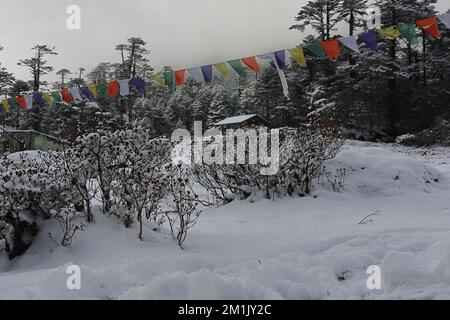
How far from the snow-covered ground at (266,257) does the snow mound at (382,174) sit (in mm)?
999

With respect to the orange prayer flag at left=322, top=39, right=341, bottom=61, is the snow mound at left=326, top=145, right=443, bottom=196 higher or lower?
lower

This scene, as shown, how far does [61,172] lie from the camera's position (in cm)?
497

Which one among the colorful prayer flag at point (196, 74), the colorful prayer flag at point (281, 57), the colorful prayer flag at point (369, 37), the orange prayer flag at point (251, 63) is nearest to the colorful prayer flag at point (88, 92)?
the colorful prayer flag at point (196, 74)

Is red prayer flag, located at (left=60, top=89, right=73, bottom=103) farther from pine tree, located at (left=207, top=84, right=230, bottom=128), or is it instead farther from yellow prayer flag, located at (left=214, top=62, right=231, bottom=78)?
pine tree, located at (left=207, top=84, right=230, bottom=128)

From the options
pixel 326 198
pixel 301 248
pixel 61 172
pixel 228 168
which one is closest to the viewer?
pixel 301 248

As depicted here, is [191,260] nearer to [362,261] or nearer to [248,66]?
[362,261]

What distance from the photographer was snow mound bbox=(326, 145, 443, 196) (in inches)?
333

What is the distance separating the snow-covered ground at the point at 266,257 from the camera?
3154 mm

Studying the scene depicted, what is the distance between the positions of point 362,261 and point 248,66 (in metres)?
7.09

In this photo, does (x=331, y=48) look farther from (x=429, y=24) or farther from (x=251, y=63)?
(x=429, y=24)

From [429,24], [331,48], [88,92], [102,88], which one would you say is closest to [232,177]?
[331,48]

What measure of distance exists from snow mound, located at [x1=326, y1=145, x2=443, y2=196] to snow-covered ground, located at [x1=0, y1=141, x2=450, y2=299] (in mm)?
999

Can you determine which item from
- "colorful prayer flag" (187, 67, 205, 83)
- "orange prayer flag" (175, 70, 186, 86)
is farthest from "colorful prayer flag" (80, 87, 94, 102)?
"colorful prayer flag" (187, 67, 205, 83)
